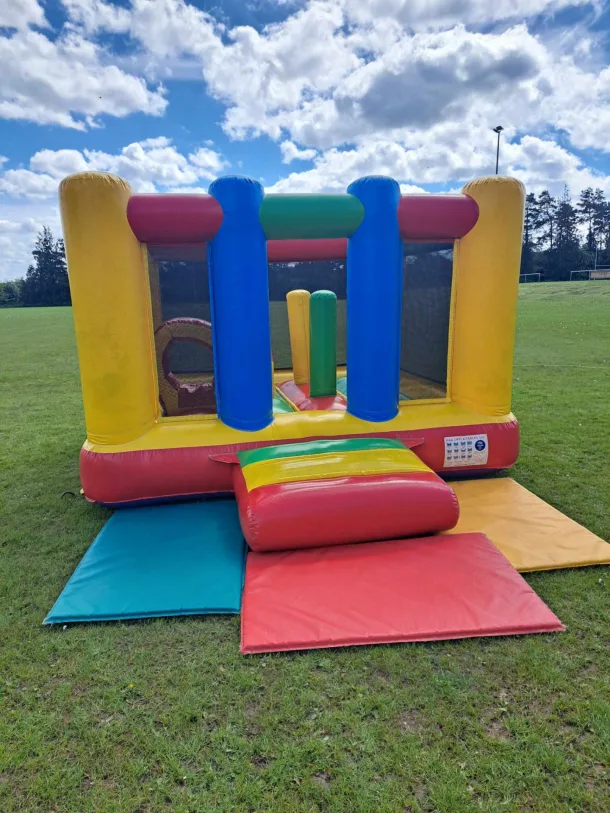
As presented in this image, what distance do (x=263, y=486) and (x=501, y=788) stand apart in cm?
184

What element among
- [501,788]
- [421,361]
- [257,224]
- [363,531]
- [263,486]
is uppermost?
[257,224]

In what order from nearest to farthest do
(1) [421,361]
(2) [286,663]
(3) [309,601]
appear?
1. (2) [286,663]
2. (3) [309,601]
3. (1) [421,361]

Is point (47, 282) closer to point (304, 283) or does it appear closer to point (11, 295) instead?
point (11, 295)

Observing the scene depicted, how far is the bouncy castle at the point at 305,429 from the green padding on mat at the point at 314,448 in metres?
0.02

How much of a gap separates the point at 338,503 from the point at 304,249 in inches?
133

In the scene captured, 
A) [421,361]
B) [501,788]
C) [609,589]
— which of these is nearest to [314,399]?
[421,361]

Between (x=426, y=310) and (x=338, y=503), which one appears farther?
(x=426, y=310)

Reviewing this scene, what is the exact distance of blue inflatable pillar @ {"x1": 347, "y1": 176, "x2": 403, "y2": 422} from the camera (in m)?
3.82

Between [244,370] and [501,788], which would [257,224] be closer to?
[244,370]

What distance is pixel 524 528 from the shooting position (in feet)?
10.9

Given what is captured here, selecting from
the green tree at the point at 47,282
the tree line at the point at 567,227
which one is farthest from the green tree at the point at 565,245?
the green tree at the point at 47,282

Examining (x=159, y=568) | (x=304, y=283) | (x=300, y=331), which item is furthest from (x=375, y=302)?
(x=304, y=283)

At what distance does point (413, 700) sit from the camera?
206cm

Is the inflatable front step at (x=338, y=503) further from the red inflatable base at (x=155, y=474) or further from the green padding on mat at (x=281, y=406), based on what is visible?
the green padding on mat at (x=281, y=406)
